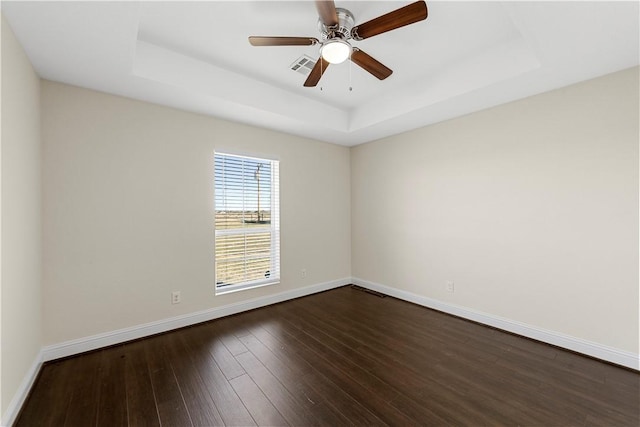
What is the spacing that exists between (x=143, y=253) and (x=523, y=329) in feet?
12.8

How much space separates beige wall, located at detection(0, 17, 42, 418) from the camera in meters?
1.54

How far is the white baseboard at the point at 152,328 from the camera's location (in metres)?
2.29

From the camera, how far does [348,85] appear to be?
9.85 feet

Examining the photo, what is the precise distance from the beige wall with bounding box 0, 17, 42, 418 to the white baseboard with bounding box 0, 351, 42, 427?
0.13 feet

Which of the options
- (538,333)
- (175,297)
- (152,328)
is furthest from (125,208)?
(538,333)

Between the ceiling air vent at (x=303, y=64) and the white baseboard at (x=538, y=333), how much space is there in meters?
3.10

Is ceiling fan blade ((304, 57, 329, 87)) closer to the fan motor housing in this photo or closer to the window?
the fan motor housing

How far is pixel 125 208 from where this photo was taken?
2.59 m

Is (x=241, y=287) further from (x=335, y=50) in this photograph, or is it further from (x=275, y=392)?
(x=335, y=50)

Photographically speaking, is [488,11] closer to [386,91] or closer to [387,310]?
[386,91]

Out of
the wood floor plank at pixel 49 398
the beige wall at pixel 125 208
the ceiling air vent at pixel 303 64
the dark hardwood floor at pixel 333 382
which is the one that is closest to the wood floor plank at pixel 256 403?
the dark hardwood floor at pixel 333 382

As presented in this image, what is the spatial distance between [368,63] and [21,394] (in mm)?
3327

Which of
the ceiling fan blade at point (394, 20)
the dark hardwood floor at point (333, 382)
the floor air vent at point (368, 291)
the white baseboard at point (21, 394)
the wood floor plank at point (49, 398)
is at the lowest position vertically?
the dark hardwood floor at point (333, 382)

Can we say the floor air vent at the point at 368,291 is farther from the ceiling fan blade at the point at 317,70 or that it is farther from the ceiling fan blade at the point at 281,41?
the ceiling fan blade at the point at 281,41
